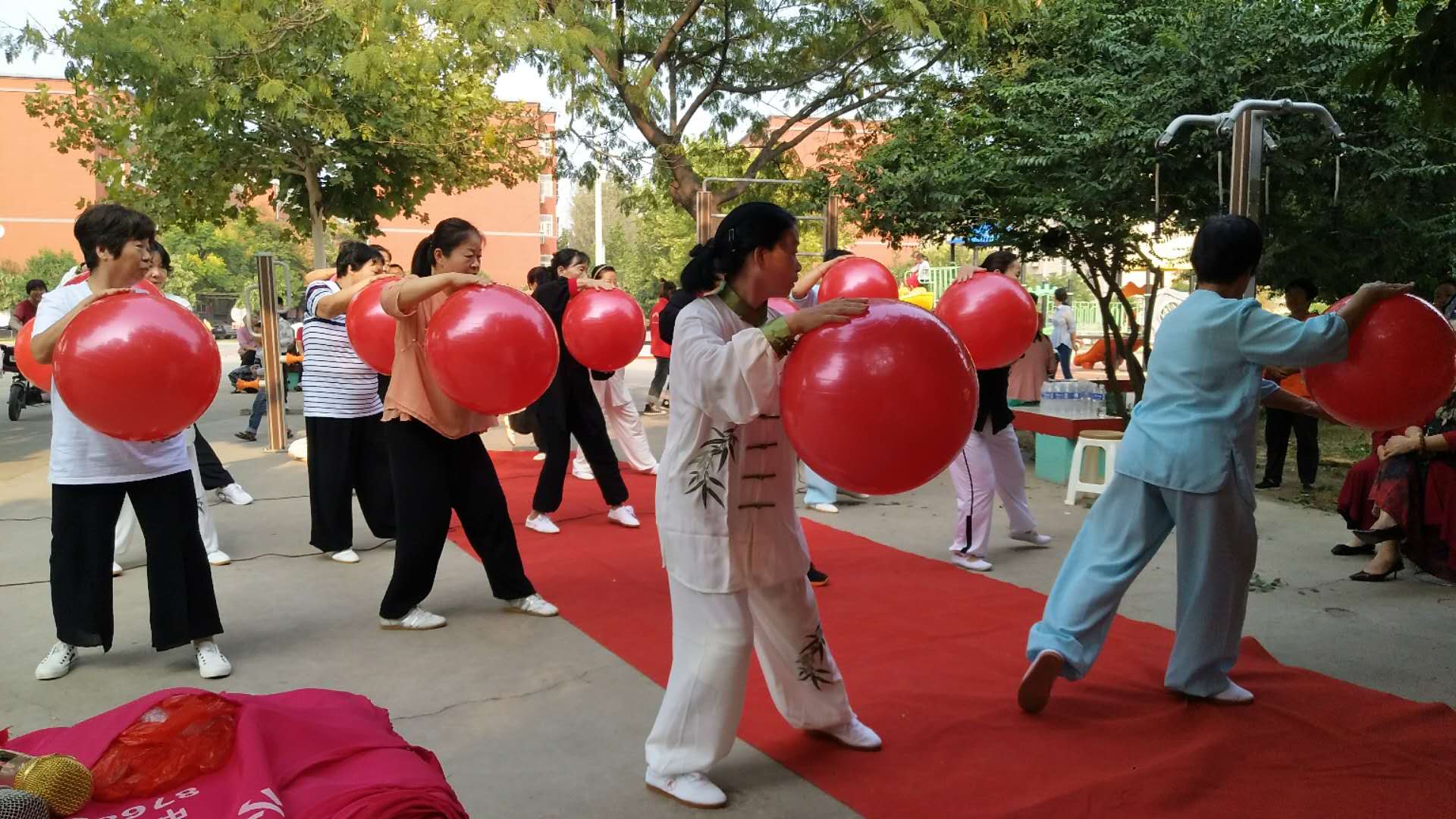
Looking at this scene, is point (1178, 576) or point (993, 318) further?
point (993, 318)

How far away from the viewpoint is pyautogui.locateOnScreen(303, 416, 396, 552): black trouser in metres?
5.79

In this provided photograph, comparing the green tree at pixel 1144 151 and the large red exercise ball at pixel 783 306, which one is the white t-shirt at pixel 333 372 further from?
the green tree at pixel 1144 151

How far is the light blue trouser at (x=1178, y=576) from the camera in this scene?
3.42 metres

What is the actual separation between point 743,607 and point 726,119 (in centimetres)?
1149

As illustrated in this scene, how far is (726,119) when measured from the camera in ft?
44.8

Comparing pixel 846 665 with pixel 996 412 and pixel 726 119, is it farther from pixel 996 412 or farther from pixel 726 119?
pixel 726 119

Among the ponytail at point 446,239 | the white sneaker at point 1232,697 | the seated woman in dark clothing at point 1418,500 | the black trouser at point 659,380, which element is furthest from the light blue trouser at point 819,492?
the black trouser at point 659,380

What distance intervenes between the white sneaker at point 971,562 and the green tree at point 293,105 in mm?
5915

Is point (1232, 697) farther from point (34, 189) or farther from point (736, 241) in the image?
point (34, 189)

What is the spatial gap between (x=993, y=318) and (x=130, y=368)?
3374 millimetres

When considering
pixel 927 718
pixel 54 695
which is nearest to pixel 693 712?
pixel 927 718

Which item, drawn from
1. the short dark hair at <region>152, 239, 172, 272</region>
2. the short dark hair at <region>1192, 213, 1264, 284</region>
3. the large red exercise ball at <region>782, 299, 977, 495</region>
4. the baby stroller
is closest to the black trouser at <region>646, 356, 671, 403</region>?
the baby stroller

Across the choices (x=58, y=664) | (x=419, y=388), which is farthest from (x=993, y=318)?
(x=58, y=664)

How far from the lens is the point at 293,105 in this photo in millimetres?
8844
